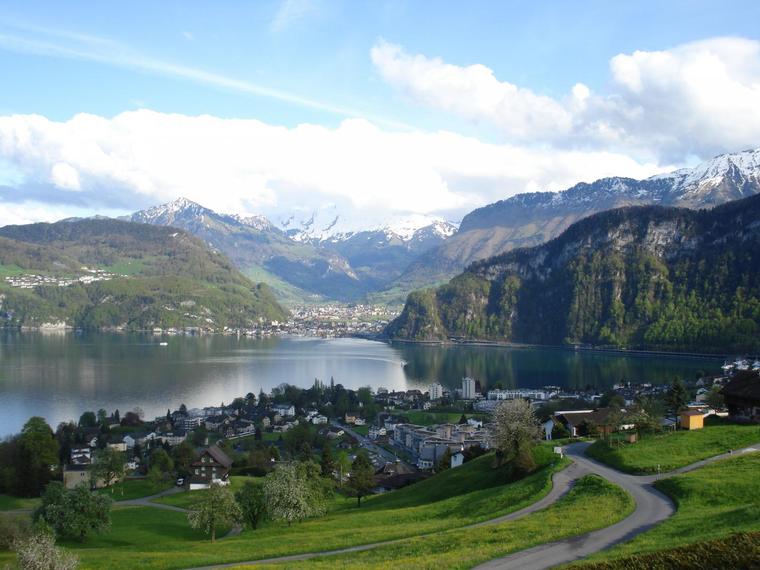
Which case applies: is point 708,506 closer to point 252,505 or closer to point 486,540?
point 486,540

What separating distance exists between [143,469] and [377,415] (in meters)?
43.4

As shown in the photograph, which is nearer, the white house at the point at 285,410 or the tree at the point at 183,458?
the tree at the point at 183,458

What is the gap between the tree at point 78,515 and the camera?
129ft

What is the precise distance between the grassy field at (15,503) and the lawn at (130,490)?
515 centimetres

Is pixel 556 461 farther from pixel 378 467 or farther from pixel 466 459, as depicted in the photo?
pixel 378 467

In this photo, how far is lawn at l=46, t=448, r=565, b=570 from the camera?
26.1 meters

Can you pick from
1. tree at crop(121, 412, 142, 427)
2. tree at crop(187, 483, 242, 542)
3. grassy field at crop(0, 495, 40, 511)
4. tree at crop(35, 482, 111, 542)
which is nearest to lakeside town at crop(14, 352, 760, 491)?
tree at crop(121, 412, 142, 427)

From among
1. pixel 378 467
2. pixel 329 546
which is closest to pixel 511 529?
pixel 329 546

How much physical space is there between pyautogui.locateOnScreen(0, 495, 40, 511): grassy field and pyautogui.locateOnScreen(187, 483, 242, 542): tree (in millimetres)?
22706

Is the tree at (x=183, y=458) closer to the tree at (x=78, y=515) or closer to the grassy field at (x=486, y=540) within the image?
A: the tree at (x=78, y=515)

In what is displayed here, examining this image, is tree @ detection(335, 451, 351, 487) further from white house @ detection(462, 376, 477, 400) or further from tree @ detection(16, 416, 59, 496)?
white house @ detection(462, 376, 477, 400)

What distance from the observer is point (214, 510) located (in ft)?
121

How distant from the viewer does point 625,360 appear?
184750mm

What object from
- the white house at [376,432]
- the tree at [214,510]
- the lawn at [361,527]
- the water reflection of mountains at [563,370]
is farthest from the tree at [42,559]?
the water reflection of mountains at [563,370]
